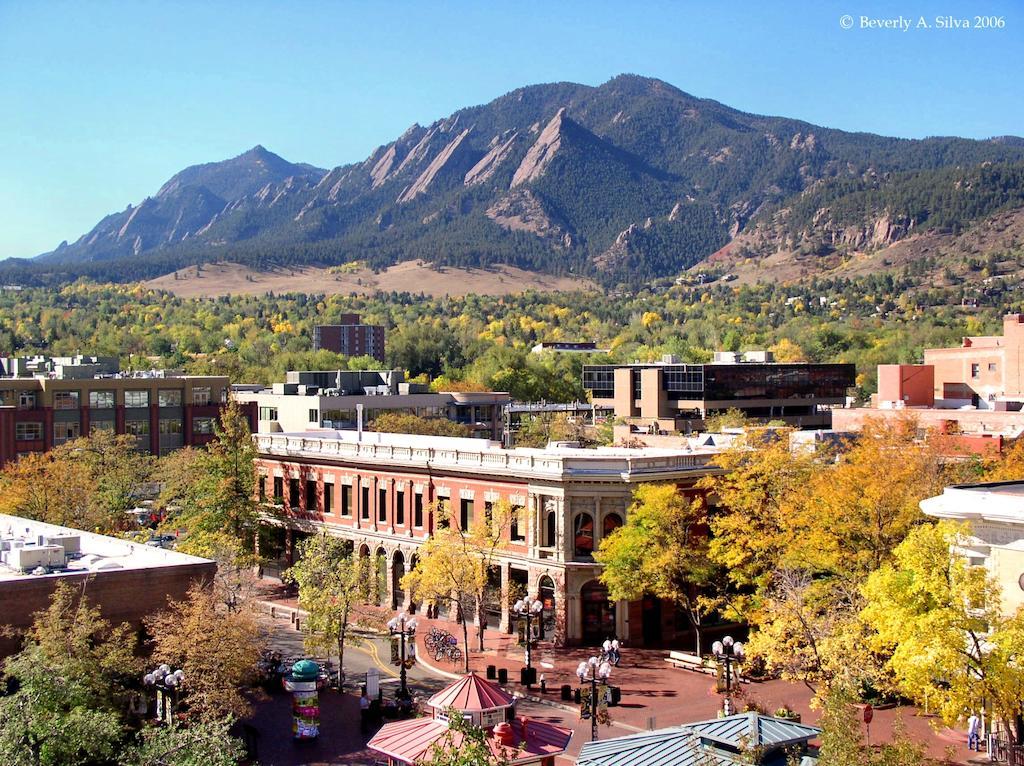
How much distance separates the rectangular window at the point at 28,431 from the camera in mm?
114312

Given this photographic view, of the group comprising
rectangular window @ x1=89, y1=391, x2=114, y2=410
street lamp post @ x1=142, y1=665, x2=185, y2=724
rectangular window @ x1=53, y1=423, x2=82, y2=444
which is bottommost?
street lamp post @ x1=142, y1=665, x2=185, y2=724

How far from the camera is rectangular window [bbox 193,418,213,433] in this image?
125 metres

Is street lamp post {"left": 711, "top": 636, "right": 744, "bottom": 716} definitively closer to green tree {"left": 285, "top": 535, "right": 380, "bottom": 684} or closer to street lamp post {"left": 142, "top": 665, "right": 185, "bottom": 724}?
green tree {"left": 285, "top": 535, "right": 380, "bottom": 684}

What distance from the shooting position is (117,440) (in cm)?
10550

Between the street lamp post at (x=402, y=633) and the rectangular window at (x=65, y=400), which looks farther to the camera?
the rectangular window at (x=65, y=400)

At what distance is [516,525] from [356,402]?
61.6 m

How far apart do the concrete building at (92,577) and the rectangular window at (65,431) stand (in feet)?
229

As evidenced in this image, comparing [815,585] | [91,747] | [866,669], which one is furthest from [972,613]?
[91,747]

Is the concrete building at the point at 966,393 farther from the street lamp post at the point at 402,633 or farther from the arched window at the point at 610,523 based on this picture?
the street lamp post at the point at 402,633

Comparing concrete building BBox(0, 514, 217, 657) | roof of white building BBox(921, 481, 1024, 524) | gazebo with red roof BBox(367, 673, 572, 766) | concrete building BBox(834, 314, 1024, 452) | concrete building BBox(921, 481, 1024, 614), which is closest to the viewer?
gazebo with red roof BBox(367, 673, 572, 766)

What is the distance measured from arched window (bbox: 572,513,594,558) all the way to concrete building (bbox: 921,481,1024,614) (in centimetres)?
2413

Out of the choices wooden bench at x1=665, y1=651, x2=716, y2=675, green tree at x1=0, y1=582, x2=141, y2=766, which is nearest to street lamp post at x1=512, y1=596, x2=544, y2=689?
wooden bench at x1=665, y1=651, x2=716, y2=675

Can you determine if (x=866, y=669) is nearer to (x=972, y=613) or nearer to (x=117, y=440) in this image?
(x=972, y=613)

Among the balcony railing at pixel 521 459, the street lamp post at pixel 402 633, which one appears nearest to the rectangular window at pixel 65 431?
the balcony railing at pixel 521 459
